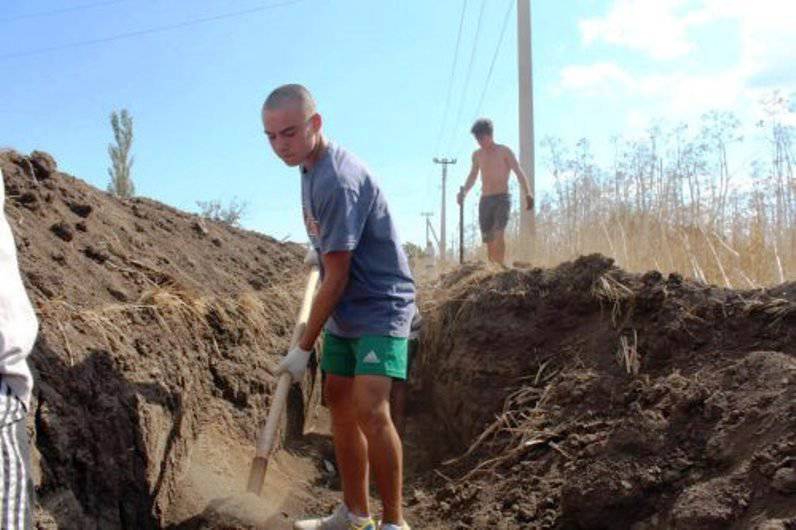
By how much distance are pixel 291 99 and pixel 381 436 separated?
1392mm

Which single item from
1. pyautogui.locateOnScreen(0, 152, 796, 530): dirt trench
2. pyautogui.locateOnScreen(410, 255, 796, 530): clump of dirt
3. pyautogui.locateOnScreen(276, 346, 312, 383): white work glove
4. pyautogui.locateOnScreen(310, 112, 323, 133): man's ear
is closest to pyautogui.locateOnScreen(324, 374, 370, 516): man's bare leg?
pyautogui.locateOnScreen(276, 346, 312, 383): white work glove

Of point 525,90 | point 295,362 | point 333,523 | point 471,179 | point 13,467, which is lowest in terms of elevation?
point 333,523

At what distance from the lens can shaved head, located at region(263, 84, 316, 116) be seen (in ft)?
10.2

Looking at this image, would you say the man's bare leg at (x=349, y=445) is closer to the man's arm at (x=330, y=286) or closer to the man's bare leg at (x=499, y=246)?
the man's arm at (x=330, y=286)

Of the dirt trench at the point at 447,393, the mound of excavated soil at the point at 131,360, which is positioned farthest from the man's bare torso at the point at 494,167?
the mound of excavated soil at the point at 131,360

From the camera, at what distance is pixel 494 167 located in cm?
812

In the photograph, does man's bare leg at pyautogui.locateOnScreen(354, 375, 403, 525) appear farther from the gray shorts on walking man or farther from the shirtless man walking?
the gray shorts on walking man

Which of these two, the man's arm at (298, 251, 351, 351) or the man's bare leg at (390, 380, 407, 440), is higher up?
the man's arm at (298, 251, 351, 351)

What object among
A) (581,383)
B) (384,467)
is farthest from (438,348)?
(384,467)

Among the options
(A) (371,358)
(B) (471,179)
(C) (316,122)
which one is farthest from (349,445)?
(B) (471,179)

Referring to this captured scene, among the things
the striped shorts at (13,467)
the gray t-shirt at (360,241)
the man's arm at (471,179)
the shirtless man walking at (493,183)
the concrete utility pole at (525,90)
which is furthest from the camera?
the concrete utility pole at (525,90)

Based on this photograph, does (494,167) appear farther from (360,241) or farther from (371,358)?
(371,358)

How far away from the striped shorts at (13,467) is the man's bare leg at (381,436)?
5.25 feet

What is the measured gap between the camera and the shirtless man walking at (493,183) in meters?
8.10
